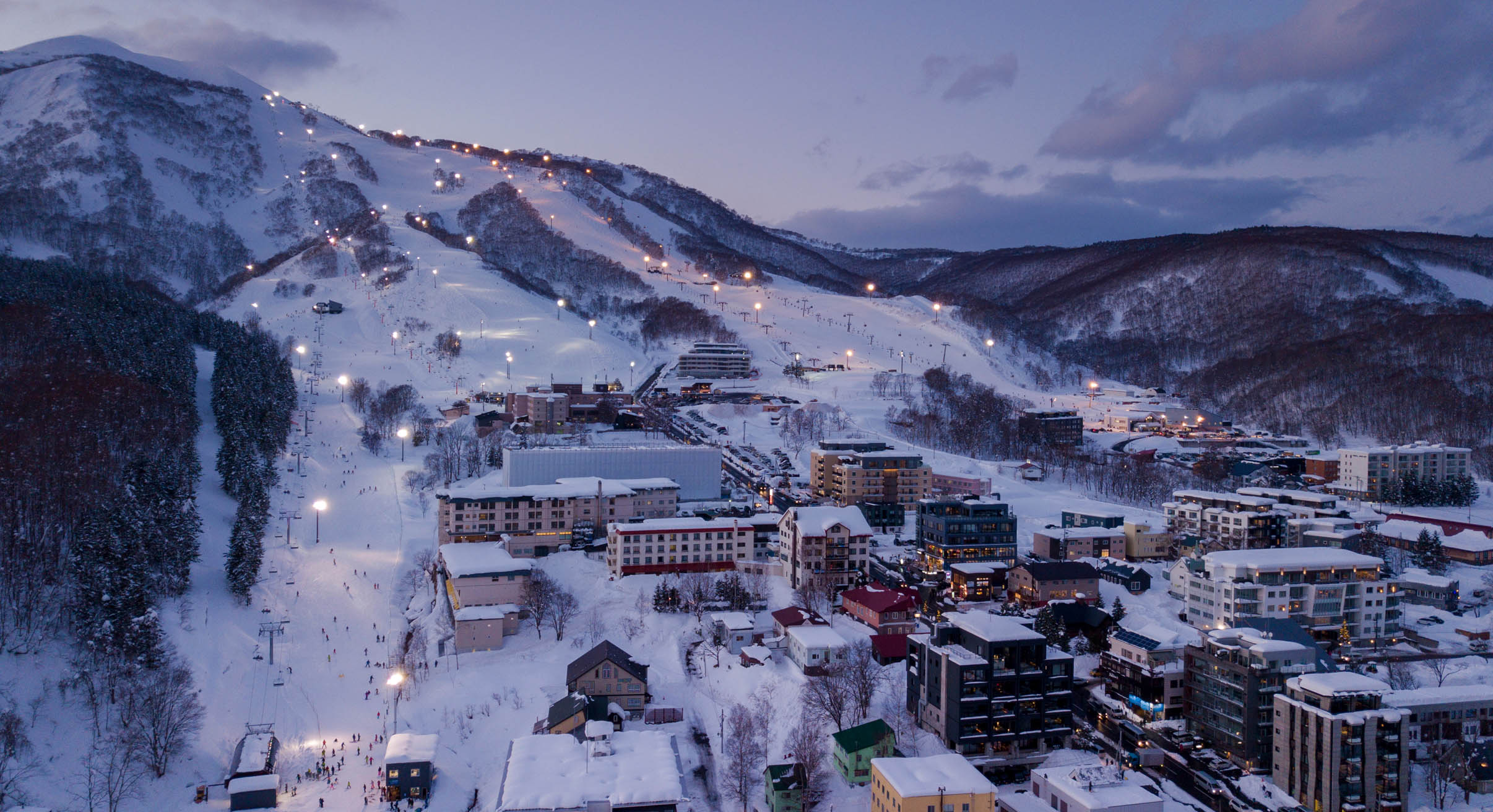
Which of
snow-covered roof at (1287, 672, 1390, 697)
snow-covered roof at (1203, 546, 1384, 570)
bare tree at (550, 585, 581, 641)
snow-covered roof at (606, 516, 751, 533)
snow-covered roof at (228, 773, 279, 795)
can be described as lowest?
snow-covered roof at (228, 773, 279, 795)

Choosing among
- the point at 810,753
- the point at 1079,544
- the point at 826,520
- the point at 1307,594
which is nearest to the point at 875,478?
the point at 1079,544

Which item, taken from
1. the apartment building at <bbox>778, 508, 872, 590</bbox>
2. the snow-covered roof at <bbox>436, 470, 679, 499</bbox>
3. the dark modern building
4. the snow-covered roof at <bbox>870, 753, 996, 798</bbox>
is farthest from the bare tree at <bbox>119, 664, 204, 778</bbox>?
the dark modern building

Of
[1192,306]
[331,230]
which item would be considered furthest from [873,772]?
[1192,306]

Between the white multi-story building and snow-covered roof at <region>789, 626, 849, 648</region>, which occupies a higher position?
the white multi-story building

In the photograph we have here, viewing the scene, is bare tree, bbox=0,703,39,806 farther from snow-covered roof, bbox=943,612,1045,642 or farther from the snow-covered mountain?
the snow-covered mountain

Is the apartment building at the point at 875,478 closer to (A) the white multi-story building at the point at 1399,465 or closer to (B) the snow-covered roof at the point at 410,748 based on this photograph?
(B) the snow-covered roof at the point at 410,748
